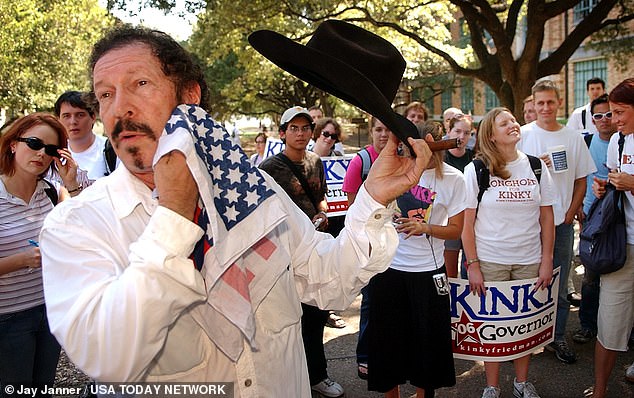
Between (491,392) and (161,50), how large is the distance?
3.42m

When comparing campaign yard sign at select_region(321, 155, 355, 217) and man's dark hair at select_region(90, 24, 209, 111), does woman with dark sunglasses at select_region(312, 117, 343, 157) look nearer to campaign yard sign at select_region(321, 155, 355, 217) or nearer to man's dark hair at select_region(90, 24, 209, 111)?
campaign yard sign at select_region(321, 155, 355, 217)

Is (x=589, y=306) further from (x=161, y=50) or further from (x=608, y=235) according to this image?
(x=161, y=50)

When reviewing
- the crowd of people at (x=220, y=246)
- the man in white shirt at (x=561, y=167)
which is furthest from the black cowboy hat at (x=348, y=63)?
the man in white shirt at (x=561, y=167)

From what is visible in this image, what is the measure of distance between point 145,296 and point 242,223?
41 cm

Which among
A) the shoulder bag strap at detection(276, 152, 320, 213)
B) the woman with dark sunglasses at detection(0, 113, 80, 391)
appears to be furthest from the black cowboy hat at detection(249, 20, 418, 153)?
the shoulder bag strap at detection(276, 152, 320, 213)

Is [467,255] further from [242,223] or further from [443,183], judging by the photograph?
[242,223]

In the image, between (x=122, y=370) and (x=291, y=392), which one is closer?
(x=122, y=370)

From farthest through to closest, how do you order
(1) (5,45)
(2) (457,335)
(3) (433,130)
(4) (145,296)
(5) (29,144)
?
(1) (5,45) < (2) (457,335) < (3) (433,130) < (5) (29,144) < (4) (145,296)

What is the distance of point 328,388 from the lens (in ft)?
14.0

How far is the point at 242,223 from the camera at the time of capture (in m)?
1.60

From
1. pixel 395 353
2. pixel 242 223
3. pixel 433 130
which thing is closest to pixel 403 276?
pixel 395 353

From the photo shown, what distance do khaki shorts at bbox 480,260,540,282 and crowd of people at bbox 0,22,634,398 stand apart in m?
0.01

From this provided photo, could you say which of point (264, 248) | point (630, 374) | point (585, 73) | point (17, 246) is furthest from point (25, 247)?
point (585, 73)

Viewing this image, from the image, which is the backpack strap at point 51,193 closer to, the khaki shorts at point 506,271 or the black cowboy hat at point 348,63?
the black cowboy hat at point 348,63
